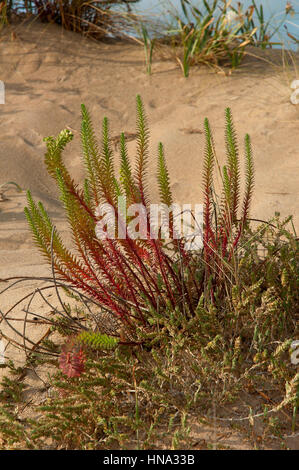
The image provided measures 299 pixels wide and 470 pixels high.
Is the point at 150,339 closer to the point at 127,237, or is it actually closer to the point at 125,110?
the point at 127,237

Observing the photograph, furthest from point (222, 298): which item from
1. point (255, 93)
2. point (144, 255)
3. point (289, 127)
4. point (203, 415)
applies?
point (255, 93)

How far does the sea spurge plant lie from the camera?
1746 millimetres

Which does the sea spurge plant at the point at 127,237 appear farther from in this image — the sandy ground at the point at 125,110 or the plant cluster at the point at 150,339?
the sandy ground at the point at 125,110

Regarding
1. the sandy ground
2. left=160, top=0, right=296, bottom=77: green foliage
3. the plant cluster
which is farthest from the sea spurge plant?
left=160, top=0, right=296, bottom=77: green foliage

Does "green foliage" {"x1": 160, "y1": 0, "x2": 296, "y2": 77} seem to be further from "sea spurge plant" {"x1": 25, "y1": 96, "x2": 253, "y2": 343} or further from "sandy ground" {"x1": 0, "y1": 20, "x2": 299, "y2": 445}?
"sea spurge plant" {"x1": 25, "y1": 96, "x2": 253, "y2": 343}

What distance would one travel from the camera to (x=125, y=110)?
522 cm

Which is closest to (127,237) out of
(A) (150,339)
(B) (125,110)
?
(A) (150,339)

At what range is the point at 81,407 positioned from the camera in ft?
5.21

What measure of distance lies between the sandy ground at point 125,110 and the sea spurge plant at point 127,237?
109 centimetres

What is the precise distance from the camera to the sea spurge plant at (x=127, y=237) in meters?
1.75

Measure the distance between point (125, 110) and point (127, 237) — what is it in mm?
3699

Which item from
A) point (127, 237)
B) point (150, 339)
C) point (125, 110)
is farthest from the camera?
point (125, 110)

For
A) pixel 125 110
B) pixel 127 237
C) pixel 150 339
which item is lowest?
pixel 150 339

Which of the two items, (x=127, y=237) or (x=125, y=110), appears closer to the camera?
(x=127, y=237)
